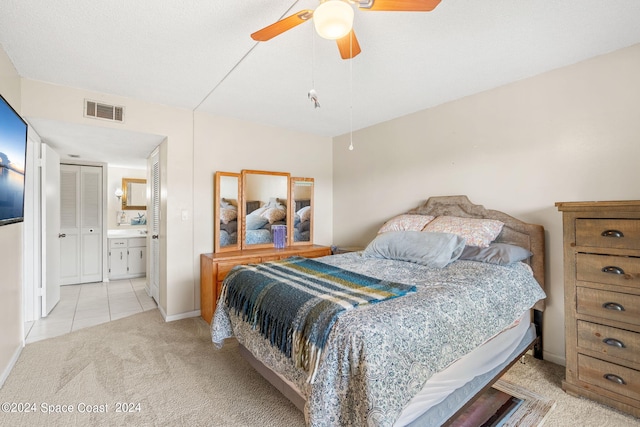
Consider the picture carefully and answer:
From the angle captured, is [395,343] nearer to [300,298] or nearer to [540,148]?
[300,298]

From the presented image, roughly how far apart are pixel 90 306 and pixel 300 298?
3.67 metres

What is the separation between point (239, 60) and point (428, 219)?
227 cm

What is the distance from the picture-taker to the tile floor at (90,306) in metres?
3.09

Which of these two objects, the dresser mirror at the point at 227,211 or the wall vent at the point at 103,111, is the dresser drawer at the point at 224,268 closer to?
the dresser mirror at the point at 227,211

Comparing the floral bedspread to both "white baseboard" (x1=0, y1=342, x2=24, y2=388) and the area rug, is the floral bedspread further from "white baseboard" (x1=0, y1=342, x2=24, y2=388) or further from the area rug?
"white baseboard" (x1=0, y1=342, x2=24, y2=388)

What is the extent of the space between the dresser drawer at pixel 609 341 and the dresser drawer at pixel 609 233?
21.0 inches

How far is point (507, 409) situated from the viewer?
6.07 feet

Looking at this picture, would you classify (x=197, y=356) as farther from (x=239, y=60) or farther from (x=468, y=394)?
(x=239, y=60)

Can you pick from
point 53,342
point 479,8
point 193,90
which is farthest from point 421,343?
point 53,342

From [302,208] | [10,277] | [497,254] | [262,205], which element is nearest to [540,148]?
[497,254]

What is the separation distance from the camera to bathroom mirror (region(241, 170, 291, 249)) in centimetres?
375

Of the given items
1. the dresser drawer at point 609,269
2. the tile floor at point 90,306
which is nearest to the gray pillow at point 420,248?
the dresser drawer at point 609,269

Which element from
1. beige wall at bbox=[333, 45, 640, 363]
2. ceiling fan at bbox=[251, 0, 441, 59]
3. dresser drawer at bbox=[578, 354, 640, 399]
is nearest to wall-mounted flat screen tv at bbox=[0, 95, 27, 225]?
ceiling fan at bbox=[251, 0, 441, 59]

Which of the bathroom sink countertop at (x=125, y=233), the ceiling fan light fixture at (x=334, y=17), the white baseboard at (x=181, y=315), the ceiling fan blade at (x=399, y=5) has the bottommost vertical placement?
the white baseboard at (x=181, y=315)
